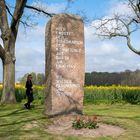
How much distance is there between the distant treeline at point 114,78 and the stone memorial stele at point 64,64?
20330 mm

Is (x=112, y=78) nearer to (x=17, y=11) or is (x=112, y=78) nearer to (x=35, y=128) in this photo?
(x=17, y=11)

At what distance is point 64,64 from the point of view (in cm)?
1571

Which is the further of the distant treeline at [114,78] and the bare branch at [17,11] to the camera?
the distant treeline at [114,78]

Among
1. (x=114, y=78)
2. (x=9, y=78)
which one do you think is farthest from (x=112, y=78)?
(x=9, y=78)

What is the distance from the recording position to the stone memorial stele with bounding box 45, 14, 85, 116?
1548 cm

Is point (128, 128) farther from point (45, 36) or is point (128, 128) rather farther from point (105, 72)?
point (105, 72)

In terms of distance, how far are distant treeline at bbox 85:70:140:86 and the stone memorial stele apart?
2033 cm

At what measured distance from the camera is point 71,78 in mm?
15828

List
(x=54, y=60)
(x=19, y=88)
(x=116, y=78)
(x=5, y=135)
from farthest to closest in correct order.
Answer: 1. (x=116, y=78)
2. (x=19, y=88)
3. (x=54, y=60)
4. (x=5, y=135)

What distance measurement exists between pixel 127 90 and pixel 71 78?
42.7 feet

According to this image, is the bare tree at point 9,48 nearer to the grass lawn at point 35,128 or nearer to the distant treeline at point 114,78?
the grass lawn at point 35,128

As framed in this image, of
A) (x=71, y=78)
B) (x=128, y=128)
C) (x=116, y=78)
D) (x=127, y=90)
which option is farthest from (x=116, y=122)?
(x=116, y=78)

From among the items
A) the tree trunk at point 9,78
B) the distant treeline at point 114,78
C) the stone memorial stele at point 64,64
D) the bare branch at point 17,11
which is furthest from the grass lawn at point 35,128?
the distant treeline at point 114,78

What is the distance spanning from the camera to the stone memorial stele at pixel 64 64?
610 inches
